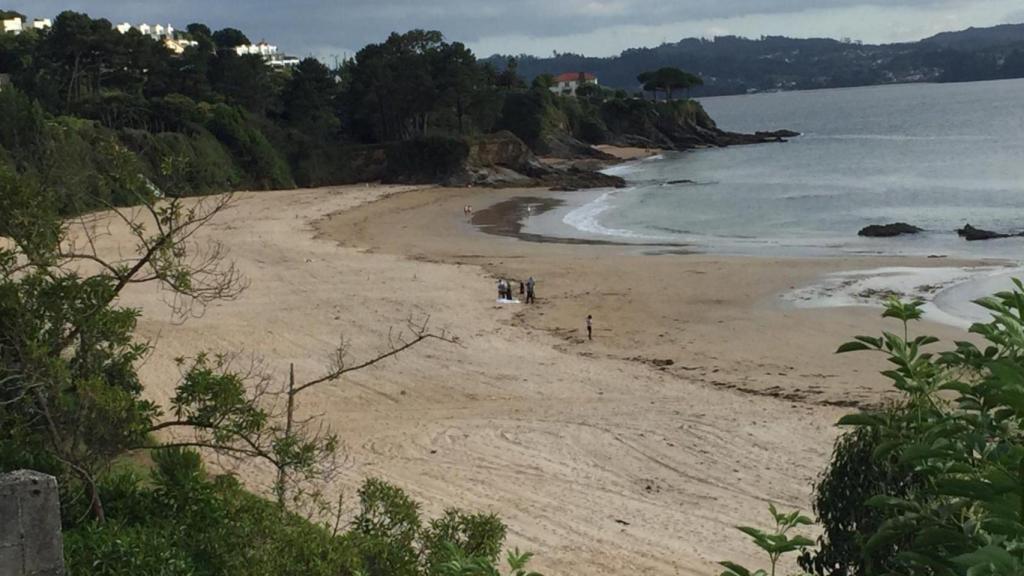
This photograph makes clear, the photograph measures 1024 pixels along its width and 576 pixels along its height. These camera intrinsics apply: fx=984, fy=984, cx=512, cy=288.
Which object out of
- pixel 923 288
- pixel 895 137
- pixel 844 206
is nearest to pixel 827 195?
pixel 844 206

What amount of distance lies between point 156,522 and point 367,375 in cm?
1305

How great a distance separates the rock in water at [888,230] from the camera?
130ft

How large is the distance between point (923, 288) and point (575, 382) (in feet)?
46.2

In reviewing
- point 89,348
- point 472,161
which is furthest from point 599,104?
point 89,348

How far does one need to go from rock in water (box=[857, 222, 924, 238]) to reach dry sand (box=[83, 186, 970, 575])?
714 centimetres

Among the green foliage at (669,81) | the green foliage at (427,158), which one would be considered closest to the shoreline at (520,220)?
the green foliage at (427,158)

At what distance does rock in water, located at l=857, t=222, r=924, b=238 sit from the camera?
3953cm

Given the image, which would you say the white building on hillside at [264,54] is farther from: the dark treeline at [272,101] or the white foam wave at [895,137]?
the white foam wave at [895,137]

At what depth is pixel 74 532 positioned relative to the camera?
5.48 meters

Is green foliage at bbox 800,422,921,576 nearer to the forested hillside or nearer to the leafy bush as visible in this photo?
the leafy bush

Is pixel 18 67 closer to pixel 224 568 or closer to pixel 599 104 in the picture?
pixel 599 104

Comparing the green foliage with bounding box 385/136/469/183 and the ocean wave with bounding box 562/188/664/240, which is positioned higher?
the green foliage with bounding box 385/136/469/183

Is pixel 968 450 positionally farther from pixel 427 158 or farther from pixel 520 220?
pixel 427 158

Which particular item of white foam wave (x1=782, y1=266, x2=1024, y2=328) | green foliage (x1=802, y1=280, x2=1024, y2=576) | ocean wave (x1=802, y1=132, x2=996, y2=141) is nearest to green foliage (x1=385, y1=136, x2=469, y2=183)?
white foam wave (x1=782, y1=266, x2=1024, y2=328)
